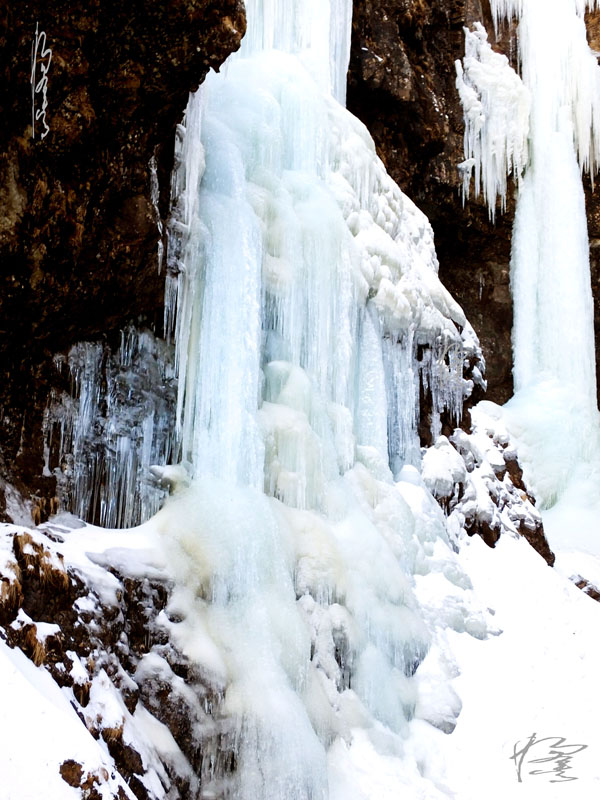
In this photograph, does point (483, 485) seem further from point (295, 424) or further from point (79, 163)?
point (79, 163)

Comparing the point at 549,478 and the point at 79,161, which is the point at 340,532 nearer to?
the point at 79,161

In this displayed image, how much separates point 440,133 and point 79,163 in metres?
9.39

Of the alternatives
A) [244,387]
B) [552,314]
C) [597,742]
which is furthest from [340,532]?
[552,314]

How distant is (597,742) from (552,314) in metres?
9.64

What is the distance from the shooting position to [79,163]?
5316mm

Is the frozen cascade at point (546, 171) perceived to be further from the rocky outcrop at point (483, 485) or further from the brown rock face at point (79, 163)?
the brown rock face at point (79, 163)
